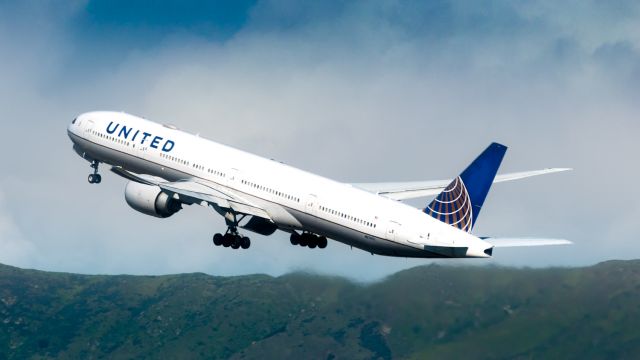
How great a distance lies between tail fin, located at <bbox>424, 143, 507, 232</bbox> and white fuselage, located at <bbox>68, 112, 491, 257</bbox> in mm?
740

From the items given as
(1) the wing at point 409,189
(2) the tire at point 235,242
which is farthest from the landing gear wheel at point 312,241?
(2) the tire at point 235,242

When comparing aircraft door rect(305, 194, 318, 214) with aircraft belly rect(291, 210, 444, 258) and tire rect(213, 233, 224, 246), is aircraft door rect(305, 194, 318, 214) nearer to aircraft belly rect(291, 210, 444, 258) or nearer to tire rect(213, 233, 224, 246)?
aircraft belly rect(291, 210, 444, 258)

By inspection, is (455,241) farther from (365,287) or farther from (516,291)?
(365,287)

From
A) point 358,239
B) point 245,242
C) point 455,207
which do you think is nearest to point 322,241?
point 245,242

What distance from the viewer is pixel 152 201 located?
250 ft

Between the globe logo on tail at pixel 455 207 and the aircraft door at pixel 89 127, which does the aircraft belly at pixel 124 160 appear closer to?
the aircraft door at pixel 89 127

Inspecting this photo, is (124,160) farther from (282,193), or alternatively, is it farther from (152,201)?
(282,193)

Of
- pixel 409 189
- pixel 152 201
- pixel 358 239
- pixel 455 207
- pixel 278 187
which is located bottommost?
pixel 358 239

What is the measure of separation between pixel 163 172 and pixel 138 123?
5.33 m

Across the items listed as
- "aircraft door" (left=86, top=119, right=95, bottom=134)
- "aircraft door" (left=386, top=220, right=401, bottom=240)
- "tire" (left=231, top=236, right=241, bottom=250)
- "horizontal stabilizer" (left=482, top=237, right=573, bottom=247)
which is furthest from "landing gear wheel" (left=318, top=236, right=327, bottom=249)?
"aircraft door" (left=86, top=119, right=95, bottom=134)

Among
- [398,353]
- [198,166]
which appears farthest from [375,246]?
[398,353]

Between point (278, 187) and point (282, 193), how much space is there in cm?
55

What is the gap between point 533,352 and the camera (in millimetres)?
167875

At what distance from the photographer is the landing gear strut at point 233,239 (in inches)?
3036
